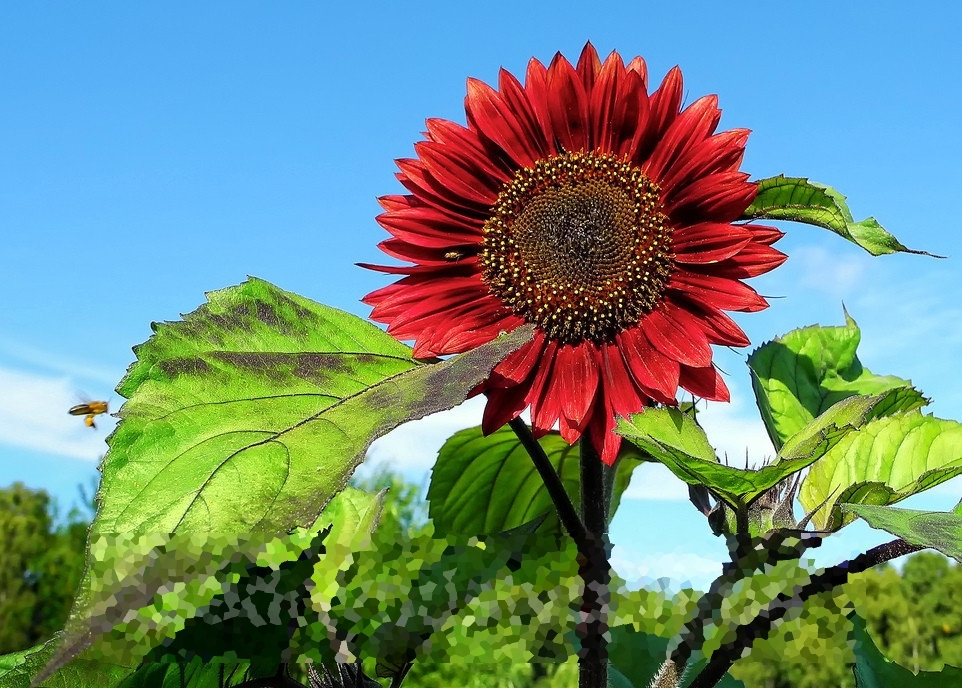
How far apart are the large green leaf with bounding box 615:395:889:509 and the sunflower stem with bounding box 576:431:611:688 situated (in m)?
0.06

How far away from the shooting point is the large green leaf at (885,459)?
63cm

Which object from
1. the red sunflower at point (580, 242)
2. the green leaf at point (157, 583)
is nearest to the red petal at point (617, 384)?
the red sunflower at point (580, 242)

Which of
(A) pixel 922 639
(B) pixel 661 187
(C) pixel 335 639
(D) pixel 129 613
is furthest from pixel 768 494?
(A) pixel 922 639

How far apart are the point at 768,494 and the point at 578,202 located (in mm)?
263

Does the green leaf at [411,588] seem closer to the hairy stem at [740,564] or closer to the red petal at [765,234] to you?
the hairy stem at [740,564]

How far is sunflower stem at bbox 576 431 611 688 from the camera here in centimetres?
48

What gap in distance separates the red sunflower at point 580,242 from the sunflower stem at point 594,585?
0.04m

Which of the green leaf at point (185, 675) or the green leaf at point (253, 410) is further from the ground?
the green leaf at point (253, 410)

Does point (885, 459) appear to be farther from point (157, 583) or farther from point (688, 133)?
point (157, 583)

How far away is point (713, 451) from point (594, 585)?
0.12 meters

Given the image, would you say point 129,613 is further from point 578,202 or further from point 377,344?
point 578,202

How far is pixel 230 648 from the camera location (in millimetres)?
483

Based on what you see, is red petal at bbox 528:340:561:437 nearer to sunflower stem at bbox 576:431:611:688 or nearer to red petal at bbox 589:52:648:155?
sunflower stem at bbox 576:431:611:688

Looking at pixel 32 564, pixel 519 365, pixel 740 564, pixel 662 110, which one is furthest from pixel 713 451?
pixel 32 564
